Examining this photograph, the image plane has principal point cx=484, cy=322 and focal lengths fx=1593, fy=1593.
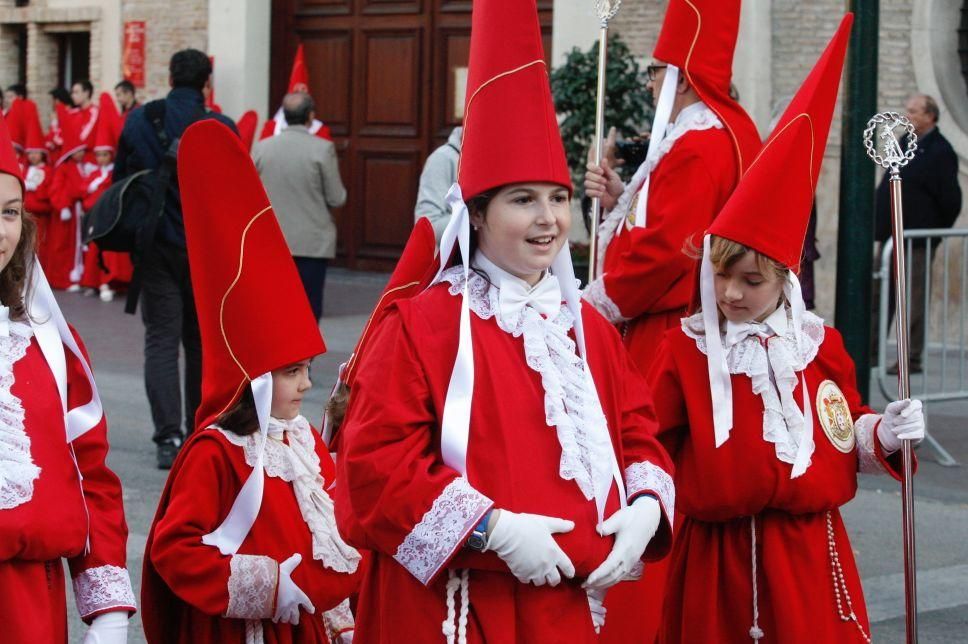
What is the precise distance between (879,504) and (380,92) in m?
9.73

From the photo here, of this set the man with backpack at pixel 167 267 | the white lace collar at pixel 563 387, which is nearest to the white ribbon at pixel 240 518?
the white lace collar at pixel 563 387

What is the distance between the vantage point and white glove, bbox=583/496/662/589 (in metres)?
3.17

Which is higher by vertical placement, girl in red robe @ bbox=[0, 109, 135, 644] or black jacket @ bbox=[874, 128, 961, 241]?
black jacket @ bbox=[874, 128, 961, 241]

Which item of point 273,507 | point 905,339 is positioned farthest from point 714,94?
point 273,507

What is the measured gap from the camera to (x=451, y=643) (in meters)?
3.11

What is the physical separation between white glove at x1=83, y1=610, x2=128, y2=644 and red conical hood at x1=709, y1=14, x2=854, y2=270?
6.07ft

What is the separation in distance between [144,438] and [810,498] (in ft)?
18.7

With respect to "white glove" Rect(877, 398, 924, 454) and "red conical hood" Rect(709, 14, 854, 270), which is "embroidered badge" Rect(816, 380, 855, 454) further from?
"red conical hood" Rect(709, 14, 854, 270)

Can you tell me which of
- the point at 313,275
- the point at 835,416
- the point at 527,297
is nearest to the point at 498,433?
the point at 527,297

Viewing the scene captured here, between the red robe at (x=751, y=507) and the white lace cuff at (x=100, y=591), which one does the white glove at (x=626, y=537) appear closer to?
the red robe at (x=751, y=507)

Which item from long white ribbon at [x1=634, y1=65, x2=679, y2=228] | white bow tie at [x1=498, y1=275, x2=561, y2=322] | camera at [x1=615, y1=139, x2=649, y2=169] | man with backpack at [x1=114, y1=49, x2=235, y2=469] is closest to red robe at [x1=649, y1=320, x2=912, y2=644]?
white bow tie at [x1=498, y1=275, x2=561, y2=322]

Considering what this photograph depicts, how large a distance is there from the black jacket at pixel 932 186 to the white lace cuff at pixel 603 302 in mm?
5963

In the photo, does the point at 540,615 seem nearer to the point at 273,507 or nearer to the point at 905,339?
the point at 273,507

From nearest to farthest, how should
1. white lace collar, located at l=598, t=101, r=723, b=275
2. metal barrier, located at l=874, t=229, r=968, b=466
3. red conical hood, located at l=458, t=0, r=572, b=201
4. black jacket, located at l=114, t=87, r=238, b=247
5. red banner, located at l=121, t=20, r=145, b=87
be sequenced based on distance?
red conical hood, located at l=458, t=0, r=572, b=201 < white lace collar, located at l=598, t=101, r=723, b=275 < black jacket, located at l=114, t=87, r=238, b=247 < metal barrier, located at l=874, t=229, r=968, b=466 < red banner, located at l=121, t=20, r=145, b=87
